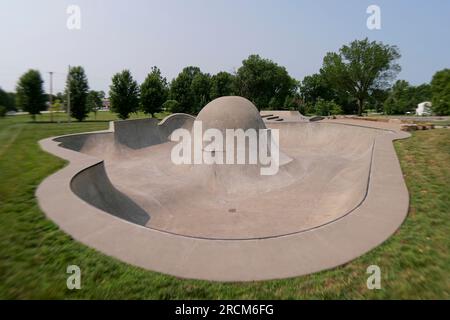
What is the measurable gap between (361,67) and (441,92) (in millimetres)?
17659

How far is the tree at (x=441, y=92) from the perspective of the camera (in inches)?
1901

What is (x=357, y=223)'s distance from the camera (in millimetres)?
6254

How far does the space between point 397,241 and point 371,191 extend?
116 inches

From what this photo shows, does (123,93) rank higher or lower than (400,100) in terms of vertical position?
lower

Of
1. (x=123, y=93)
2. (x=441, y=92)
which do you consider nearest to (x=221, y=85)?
(x=123, y=93)

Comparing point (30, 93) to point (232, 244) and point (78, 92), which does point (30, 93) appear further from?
point (232, 244)

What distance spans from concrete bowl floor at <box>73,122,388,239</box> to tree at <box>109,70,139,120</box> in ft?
87.1

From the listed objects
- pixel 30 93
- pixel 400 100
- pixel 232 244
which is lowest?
pixel 232 244

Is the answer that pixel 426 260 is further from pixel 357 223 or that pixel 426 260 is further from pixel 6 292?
pixel 6 292

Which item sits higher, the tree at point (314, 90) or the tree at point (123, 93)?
the tree at point (314, 90)

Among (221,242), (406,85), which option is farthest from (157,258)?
(406,85)

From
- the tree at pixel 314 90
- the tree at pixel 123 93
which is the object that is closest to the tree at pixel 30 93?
the tree at pixel 123 93

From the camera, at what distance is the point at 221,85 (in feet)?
226

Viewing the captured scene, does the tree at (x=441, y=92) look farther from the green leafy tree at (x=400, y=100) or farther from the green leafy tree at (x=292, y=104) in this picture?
the green leafy tree at (x=292, y=104)
